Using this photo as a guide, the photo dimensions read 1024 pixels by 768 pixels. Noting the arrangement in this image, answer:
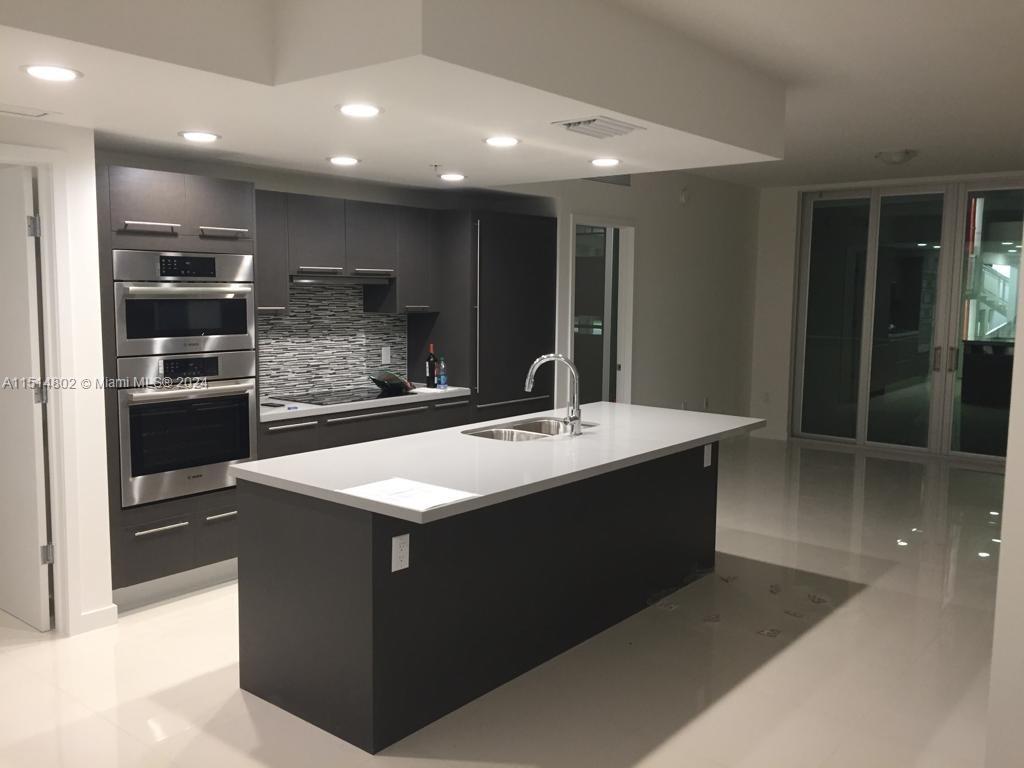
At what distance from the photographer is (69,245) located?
12.5 ft

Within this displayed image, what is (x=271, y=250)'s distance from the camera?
4.82 m

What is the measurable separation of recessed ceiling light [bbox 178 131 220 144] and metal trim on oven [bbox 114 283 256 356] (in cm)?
72

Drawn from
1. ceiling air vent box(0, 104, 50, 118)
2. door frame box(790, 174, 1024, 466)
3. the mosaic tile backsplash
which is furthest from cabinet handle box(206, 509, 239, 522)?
door frame box(790, 174, 1024, 466)

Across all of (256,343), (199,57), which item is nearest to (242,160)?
(256,343)

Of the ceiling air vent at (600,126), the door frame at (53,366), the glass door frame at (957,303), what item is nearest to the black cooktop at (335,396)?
the door frame at (53,366)

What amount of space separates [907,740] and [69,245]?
3.94 meters

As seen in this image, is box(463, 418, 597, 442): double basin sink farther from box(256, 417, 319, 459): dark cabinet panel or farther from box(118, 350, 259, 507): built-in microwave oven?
box(118, 350, 259, 507): built-in microwave oven

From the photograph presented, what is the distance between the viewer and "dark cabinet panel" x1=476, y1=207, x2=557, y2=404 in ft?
19.2

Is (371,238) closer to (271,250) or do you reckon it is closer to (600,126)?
(271,250)

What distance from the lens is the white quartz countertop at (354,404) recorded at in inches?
187

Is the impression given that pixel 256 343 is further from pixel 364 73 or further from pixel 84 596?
pixel 364 73

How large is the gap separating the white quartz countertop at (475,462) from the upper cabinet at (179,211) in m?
1.36

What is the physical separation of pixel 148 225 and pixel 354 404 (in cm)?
154

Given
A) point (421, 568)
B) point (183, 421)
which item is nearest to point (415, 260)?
point (183, 421)
